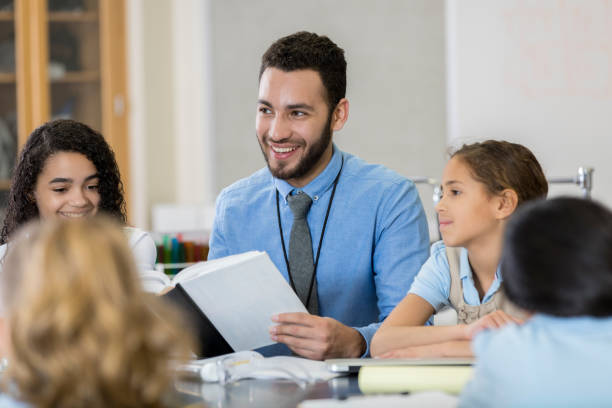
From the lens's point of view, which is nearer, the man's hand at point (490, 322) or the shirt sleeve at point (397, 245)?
the man's hand at point (490, 322)

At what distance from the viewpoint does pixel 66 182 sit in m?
1.78

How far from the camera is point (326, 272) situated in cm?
183

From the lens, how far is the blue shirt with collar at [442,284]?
161 centimetres

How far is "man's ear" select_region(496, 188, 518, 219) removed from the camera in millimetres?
1624

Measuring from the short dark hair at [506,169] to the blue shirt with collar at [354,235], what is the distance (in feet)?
0.85

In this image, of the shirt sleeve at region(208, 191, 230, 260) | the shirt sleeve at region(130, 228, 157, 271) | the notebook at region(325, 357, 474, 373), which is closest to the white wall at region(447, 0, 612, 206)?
the shirt sleeve at region(208, 191, 230, 260)

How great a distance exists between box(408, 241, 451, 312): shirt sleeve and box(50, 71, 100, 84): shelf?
2594 millimetres

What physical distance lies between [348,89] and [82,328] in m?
2.54

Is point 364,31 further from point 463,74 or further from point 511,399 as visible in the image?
point 511,399

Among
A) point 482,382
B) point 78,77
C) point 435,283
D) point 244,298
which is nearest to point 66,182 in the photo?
point 244,298

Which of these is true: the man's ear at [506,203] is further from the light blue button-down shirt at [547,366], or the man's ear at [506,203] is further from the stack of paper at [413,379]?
the light blue button-down shirt at [547,366]

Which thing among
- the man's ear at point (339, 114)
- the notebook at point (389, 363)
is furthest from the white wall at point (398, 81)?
the notebook at point (389, 363)

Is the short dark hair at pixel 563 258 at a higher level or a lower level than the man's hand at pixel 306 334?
higher

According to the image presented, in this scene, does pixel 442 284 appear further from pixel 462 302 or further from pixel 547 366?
pixel 547 366
